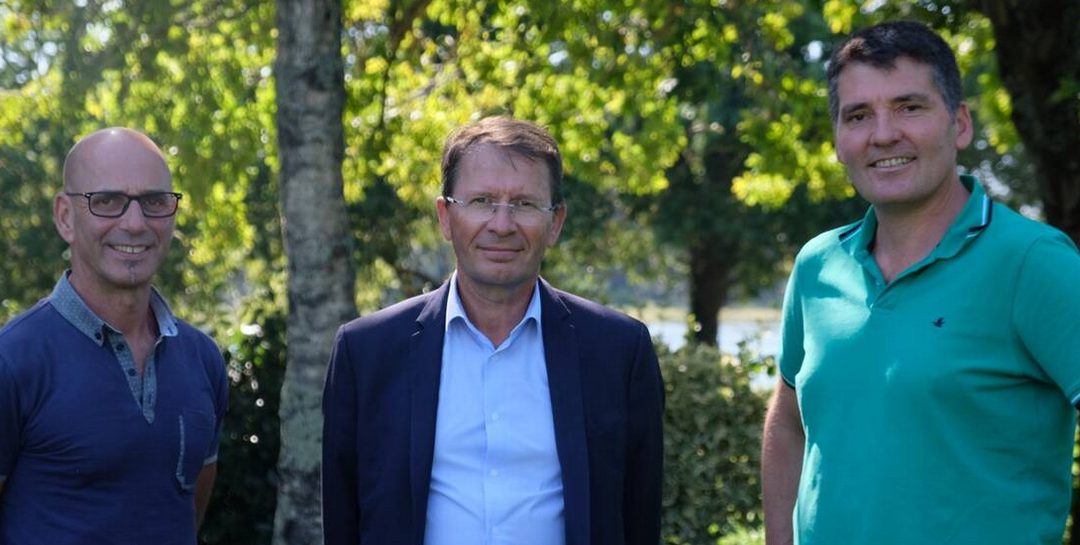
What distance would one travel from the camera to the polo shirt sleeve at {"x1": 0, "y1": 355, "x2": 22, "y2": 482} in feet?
11.0

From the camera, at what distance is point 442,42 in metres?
12.8

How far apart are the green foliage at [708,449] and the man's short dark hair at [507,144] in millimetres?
4828

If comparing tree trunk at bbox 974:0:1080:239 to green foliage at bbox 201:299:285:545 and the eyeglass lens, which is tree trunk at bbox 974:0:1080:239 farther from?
the eyeglass lens

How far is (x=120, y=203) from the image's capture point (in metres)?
3.69

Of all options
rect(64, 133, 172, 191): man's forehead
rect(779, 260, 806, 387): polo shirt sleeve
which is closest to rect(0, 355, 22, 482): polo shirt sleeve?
rect(64, 133, 172, 191): man's forehead

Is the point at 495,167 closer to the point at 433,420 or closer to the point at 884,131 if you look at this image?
the point at 433,420

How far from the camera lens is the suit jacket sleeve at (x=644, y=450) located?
352 centimetres

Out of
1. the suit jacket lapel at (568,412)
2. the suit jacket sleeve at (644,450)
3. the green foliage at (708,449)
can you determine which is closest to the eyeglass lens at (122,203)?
the suit jacket lapel at (568,412)

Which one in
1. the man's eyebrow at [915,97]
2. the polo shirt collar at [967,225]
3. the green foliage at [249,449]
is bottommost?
the green foliage at [249,449]

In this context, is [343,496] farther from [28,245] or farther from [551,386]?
[28,245]

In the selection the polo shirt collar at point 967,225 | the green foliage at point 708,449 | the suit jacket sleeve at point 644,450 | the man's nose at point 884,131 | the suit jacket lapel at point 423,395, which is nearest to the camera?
the polo shirt collar at point 967,225

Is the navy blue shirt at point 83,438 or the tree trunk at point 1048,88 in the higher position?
the tree trunk at point 1048,88

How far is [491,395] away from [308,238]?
3234 mm

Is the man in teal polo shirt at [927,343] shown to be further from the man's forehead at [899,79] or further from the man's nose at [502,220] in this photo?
the man's nose at [502,220]
